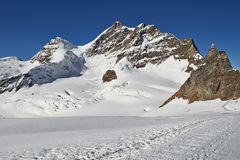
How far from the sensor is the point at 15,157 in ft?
62.0

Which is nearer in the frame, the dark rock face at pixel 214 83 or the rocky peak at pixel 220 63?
the dark rock face at pixel 214 83

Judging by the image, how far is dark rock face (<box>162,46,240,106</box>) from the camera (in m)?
109

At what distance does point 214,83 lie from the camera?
115625 mm

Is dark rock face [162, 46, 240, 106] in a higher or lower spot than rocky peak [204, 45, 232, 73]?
lower

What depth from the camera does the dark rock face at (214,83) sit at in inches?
4295

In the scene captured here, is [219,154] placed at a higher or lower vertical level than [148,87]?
lower

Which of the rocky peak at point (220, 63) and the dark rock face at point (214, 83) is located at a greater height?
the rocky peak at point (220, 63)

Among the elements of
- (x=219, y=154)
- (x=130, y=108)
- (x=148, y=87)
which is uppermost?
(x=148, y=87)

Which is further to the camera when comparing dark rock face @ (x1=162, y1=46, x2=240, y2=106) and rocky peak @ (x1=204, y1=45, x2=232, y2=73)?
rocky peak @ (x1=204, y1=45, x2=232, y2=73)

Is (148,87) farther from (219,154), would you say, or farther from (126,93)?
(219,154)

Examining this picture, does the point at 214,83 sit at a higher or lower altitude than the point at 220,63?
lower

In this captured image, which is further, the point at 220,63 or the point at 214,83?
the point at 220,63

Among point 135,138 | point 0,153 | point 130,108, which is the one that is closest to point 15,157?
point 0,153

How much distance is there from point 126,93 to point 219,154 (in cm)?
16631
